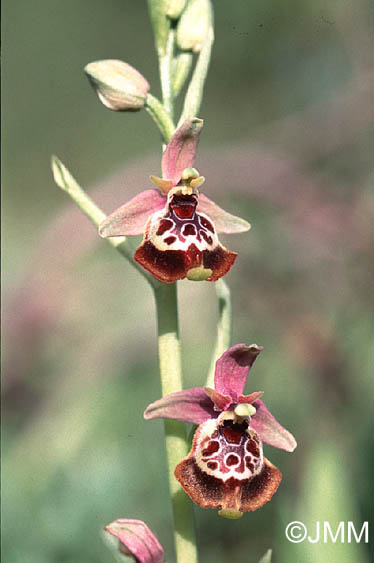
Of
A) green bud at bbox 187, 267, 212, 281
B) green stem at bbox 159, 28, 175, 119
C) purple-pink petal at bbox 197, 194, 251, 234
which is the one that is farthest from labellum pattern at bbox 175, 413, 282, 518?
green stem at bbox 159, 28, 175, 119

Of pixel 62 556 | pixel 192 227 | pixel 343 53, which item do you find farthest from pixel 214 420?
pixel 343 53

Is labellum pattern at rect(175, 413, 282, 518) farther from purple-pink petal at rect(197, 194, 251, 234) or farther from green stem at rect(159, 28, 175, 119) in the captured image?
green stem at rect(159, 28, 175, 119)

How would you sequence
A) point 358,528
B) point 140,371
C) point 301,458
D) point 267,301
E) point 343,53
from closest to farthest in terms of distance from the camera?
point 358,528
point 301,458
point 267,301
point 140,371
point 343,53

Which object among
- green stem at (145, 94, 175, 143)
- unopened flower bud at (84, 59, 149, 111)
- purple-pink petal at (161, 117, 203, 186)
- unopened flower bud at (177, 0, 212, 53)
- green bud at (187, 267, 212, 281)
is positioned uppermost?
unopened flower bud at (177, 0, 212, 53)

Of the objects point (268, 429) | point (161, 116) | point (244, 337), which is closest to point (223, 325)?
point (268, 429)

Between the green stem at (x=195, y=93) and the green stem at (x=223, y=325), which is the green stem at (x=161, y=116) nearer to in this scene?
the green stem at (x=195, y=93)

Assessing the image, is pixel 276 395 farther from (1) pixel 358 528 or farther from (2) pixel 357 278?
(1) pixel 358 528
